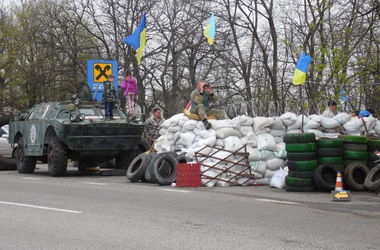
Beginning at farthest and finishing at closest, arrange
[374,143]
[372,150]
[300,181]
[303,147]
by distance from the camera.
A: [372,150] → [374,143] → [303,147] → [300,181]

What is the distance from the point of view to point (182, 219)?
9.07m

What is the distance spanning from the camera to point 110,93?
18859 mm

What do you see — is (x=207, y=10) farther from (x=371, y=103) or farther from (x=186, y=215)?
(x=186, y=215)

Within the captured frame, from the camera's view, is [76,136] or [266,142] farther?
[76,136]

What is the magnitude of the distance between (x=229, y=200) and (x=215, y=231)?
3.91m

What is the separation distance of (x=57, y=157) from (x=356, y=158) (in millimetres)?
7948

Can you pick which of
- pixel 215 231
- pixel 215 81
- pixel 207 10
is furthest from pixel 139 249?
pixel 215 81

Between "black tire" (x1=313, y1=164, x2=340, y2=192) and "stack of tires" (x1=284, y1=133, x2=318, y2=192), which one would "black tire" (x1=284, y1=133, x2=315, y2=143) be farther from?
"black tire" (x1=313, y1=164, x2=340, y2=192)

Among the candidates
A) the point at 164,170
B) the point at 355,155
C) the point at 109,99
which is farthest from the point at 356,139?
the point at 109,99

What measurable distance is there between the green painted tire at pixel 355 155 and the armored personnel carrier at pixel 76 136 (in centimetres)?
624

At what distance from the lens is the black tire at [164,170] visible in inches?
614

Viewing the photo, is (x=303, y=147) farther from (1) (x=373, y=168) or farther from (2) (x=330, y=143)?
(1) (x=373, y=168)

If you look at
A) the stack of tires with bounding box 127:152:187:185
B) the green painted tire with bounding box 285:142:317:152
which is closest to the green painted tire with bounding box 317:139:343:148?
the green painted tire with bounding box 285:142:317:152

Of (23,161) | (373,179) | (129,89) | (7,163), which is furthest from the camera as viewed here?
(7,163)
